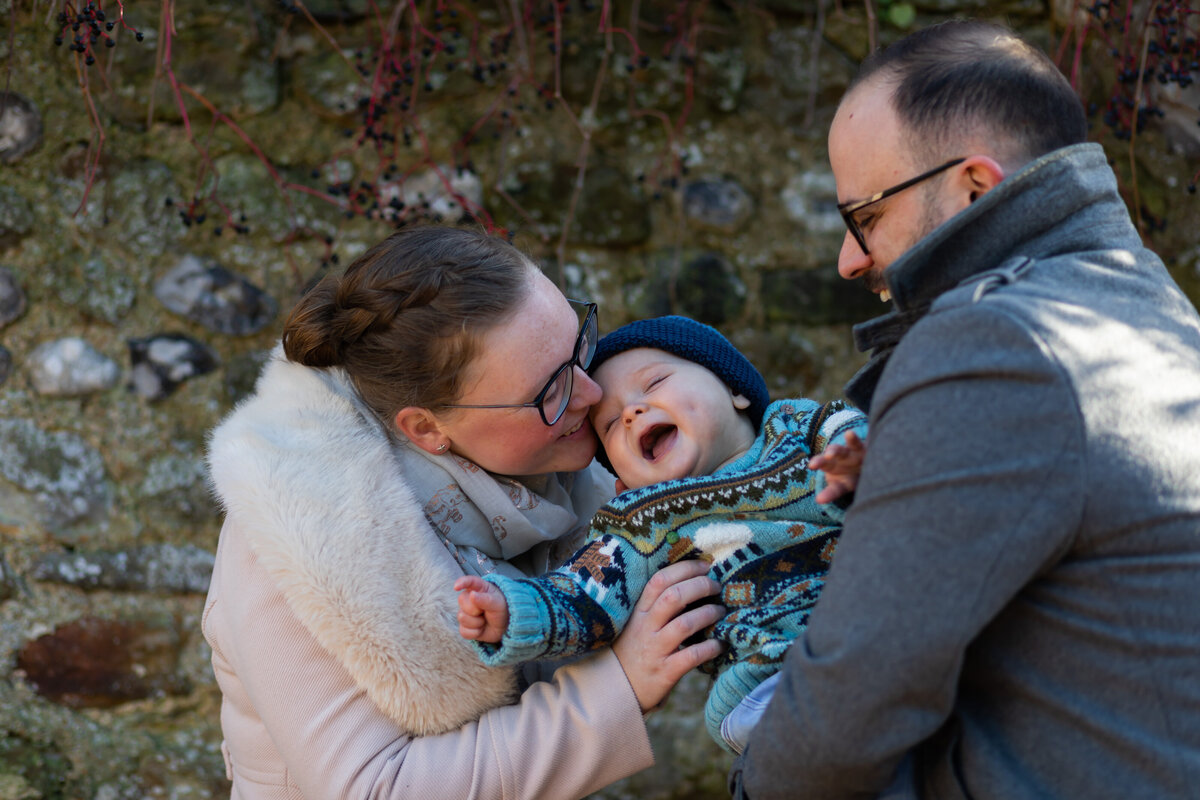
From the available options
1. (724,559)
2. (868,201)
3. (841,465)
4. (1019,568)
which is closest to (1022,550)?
(1019,568)

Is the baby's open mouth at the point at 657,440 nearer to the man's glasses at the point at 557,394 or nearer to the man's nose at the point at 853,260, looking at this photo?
the man's glasses at the point at 557,394

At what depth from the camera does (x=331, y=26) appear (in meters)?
2.77

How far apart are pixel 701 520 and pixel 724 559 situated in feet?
0.25

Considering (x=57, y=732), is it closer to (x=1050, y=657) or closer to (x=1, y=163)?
(x=1, y=163)

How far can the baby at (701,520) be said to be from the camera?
1.48 m

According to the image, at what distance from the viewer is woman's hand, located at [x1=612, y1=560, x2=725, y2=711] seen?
1561 mm

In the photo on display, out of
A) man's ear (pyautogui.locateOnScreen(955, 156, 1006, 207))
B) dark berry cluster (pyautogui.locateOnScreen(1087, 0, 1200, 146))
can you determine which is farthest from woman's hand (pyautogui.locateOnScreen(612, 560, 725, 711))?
dark berry cluster (pyautogui.locateOnScreen(1087, 0, 1200, 146))

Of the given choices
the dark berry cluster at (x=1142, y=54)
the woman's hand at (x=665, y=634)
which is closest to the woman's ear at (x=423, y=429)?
the woman's hand at (x=665, y=634)

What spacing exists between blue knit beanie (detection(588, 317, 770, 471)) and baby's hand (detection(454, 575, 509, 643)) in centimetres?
57

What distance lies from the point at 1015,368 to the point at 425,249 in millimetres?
1098

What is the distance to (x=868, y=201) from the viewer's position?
1298 mm

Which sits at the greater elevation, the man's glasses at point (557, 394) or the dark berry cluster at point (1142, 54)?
the dark berry cluster at point (1142, 54)

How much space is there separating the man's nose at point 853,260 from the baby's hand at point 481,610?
682 mm

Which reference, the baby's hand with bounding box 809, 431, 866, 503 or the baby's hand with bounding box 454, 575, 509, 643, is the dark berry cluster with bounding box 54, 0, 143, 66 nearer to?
the baby's hand with bounding box 454, 575, 509, 643
